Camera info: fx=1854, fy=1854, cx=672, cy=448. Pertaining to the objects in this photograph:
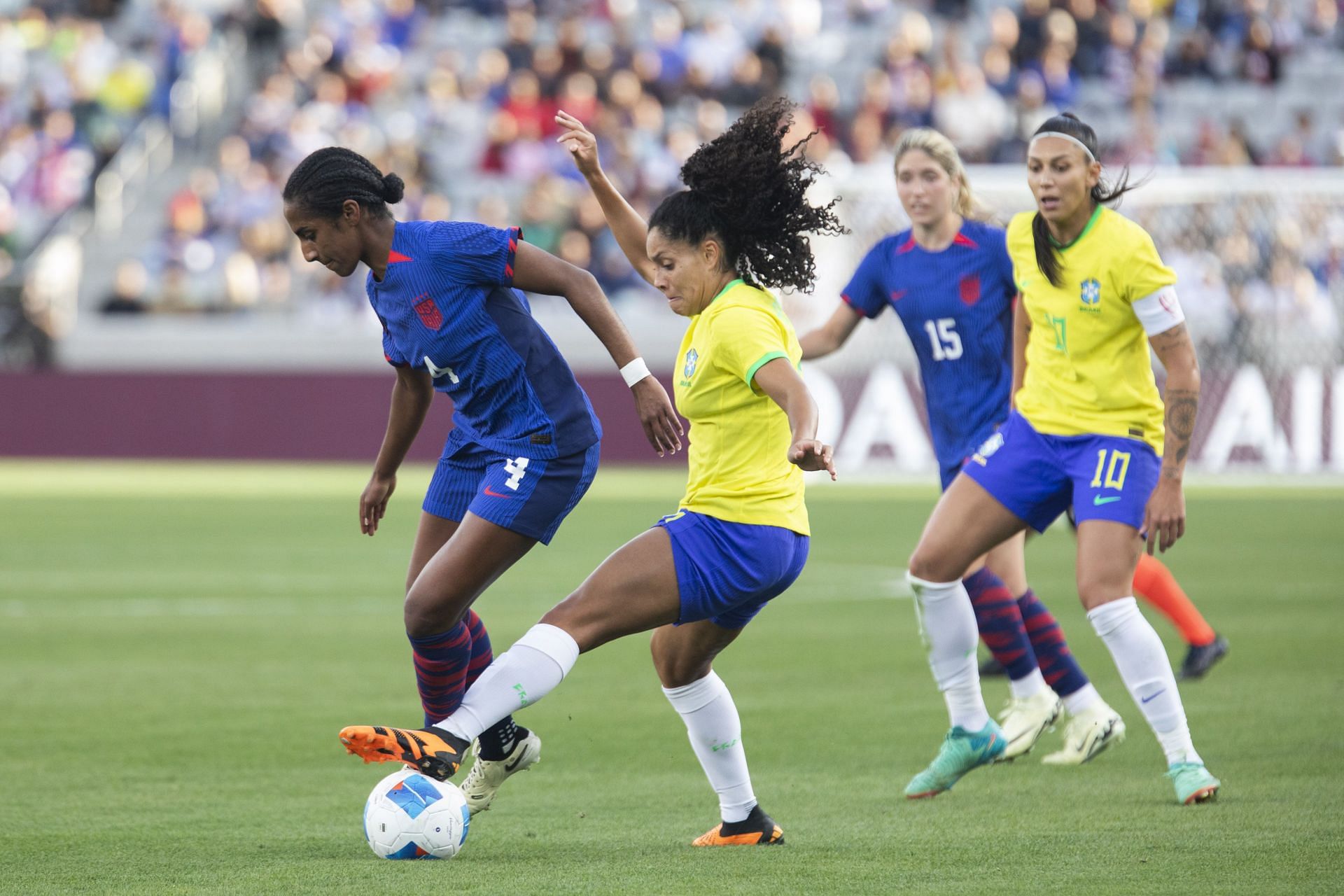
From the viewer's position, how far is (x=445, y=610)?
544cm

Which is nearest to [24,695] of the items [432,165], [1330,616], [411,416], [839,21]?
[411,416]

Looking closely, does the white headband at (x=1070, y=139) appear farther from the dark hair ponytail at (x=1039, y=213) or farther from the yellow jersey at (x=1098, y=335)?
the yellow jersey at (x=1098, y=335)

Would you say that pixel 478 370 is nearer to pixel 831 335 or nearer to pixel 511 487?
pixel 511 487

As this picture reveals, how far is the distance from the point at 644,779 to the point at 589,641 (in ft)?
5.02

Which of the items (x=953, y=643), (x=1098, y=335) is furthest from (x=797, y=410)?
(x=953, y=643)

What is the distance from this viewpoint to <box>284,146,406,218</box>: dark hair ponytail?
5.36 metres

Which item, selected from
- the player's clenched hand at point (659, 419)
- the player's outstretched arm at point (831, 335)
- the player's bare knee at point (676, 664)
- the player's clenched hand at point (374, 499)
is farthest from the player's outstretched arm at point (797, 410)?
the player's outstretched arm at point (831, 335)

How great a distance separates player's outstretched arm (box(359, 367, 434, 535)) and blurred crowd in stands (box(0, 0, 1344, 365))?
679 inches

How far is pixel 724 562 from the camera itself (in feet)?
16.4

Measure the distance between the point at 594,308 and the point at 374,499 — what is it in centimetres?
122

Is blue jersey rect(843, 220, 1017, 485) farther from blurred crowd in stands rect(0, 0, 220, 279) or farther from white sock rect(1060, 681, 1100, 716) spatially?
blurred crowd in stands rect(0, 0, 220, 279)

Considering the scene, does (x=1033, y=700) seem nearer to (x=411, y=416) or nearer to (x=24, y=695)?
(x=411, y=416)

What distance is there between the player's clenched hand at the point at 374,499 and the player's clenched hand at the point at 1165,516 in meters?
2.42

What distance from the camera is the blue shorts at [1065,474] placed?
5945 millimetres
